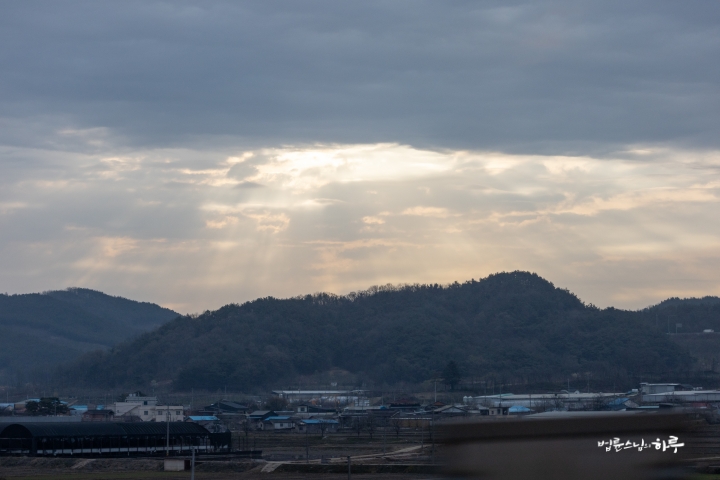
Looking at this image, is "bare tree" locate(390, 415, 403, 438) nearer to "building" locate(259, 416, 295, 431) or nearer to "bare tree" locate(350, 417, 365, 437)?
"bare tree" locate(350, 417, 365, 437)

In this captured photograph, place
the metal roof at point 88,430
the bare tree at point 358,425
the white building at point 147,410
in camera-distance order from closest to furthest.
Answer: the metal roof at point 88,430 → the bare tree at point 358,425 → the white building at point 147,410

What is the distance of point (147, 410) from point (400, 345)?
258 ft

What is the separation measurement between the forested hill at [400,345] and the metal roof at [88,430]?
87.2m

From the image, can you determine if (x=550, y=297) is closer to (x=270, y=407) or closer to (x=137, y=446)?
(x=270, y=407)

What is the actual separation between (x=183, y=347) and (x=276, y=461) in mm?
119875

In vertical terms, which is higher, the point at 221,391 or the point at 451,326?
the point at 451,326

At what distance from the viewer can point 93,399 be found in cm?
12875

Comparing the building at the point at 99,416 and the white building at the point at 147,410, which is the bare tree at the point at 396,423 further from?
the building at the point at 99,416

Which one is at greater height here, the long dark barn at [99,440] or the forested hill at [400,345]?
the forested hill at [400,345]

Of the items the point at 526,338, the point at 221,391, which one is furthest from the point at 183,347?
the point at 526,338

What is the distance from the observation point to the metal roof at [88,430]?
46.5m

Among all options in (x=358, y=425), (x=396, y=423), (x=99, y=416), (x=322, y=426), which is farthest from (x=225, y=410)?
(x=396, y=423)

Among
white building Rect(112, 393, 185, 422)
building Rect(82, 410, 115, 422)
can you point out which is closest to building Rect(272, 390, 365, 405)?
white building Rect(112, 393, 185, 422)

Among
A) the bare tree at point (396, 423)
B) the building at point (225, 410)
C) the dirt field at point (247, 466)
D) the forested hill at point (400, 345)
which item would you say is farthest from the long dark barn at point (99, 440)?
the forested hill at point (400, 345)
